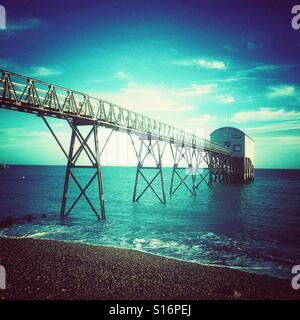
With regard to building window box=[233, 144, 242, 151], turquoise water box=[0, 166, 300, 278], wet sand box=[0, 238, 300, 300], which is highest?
building window box=[233, 144, 242, 151]

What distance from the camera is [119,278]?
19.8 feet

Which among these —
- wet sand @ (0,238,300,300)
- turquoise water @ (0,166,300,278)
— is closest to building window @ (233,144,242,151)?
turquoise water @ (0,166,300,278)

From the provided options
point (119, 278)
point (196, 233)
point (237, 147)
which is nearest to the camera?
point (119, 278)

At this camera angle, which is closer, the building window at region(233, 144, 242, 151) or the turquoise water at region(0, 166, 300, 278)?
the turquoise water at region(0, 166, 300, 278)

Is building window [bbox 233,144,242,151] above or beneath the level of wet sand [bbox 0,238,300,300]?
above

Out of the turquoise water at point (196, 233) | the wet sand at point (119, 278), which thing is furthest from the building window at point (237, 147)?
the wet sand at point (119, 278)

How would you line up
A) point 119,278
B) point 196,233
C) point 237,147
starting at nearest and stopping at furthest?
point 119,278, point 196,233, point 237,147

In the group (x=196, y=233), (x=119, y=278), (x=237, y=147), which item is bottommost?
(x=196, y=233)

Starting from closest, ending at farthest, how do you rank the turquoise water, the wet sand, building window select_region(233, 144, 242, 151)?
the wet sand < the turquoise water < building window select_region(233, 144, 242, 151)

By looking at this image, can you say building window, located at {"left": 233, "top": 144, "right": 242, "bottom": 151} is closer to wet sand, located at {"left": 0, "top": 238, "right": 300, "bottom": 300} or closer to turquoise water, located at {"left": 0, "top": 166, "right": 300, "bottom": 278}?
turquoise water, located at {"left": 0, "top": 166, "right": 300, "bottom": 278}

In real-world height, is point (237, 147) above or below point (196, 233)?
above

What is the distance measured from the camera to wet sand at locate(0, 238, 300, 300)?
5.27 metres

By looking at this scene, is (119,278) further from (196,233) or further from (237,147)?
(237,147)

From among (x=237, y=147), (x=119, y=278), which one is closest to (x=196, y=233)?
(x=119, y=278)
